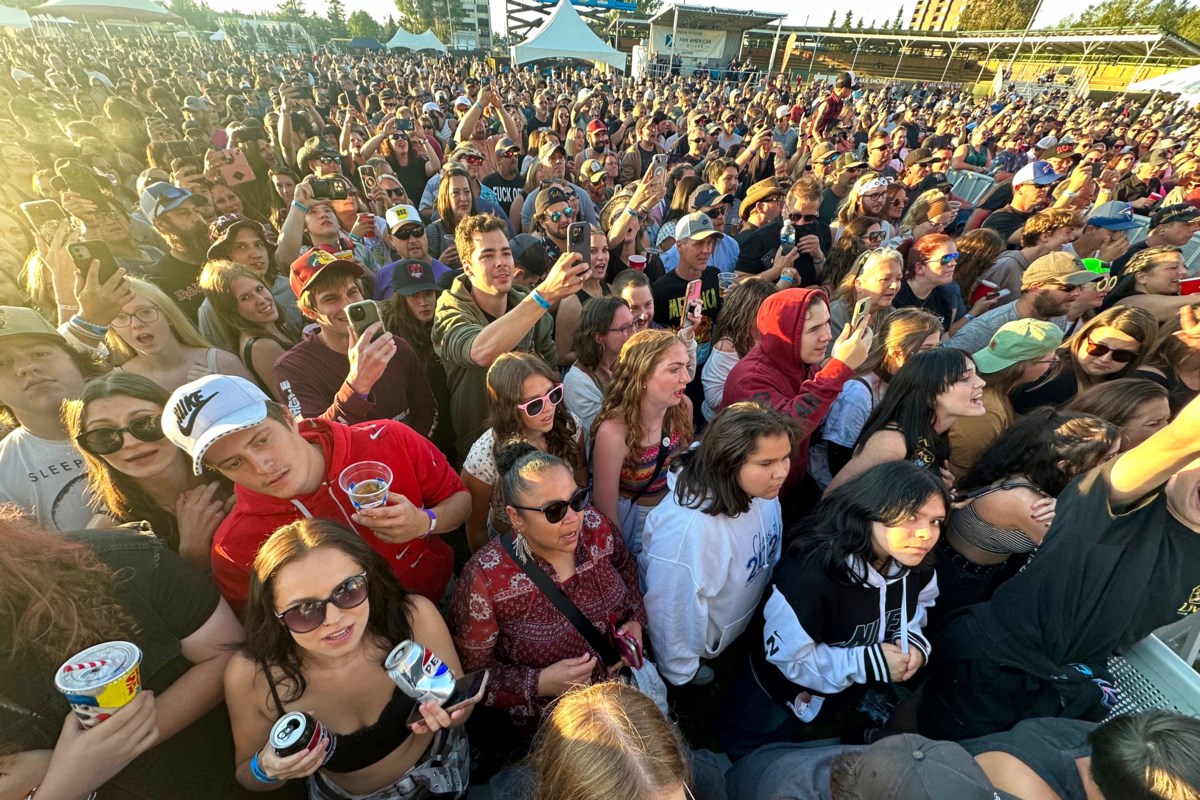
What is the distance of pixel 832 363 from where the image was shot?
9.83 feet

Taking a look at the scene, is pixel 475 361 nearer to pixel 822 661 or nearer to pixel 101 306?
pixel 101 306

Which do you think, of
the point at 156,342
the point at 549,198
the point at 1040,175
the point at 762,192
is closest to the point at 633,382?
the point at 156,342

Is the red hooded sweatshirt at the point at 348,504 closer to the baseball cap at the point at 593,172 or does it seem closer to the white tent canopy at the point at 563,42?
the baseball cap at the point at 593,172

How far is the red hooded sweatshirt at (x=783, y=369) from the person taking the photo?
2984 millimetres

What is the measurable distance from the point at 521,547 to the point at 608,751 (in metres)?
0.96

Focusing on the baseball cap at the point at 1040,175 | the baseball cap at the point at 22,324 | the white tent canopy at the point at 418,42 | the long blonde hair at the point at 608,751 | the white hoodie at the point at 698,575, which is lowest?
the white hoodie at the point at 698,575

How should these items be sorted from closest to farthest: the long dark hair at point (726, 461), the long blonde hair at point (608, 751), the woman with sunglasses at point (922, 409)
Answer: the long blonde hair at point (608, 751) < the long dark hair at point (726, 461) < the woman with sunglasses at point (922, 409)

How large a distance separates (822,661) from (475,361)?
7.82 feet

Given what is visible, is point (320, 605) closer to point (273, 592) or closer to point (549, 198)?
point (273, 592)

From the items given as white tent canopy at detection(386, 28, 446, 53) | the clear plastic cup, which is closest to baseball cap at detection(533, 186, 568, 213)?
the clear plastic cup

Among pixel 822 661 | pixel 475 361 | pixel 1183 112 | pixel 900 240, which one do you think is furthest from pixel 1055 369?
pixel 1183 112

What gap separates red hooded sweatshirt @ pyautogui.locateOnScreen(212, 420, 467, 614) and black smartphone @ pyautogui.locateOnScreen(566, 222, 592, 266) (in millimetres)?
2091

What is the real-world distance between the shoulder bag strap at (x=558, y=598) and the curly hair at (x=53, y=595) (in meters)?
1.31

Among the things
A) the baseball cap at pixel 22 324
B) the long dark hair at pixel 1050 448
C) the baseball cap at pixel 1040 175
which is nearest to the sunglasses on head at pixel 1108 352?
the long dark hair at pixel 1050 448
